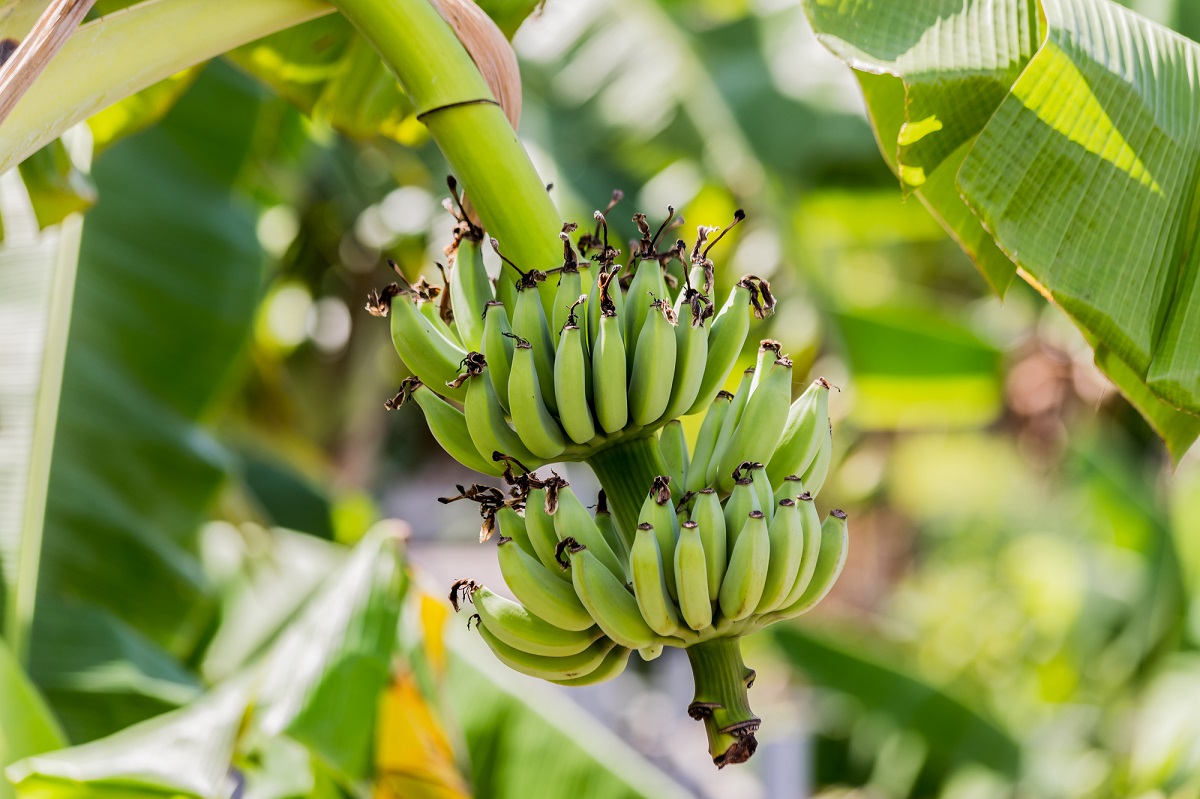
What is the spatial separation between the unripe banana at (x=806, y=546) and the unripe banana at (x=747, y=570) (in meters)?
0.04

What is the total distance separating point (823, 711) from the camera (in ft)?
12.2

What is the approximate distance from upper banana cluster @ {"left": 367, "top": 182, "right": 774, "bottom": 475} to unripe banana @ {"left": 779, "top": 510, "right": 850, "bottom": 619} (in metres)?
0.16

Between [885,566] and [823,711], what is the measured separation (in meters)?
3.18

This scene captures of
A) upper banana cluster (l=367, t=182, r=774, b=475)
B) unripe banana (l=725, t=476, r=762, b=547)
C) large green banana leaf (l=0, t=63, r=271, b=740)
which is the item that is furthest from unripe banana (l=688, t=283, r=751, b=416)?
large green banana leaf (l=0, t=63, r=271, b=740)

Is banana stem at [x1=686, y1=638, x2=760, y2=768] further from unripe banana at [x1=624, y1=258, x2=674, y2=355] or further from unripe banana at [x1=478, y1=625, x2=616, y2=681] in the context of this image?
unripe banana at [x1=624, y1=258, x2=674, y2=355]

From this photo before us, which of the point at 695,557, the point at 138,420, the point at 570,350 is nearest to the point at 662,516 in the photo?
the point at 695,557

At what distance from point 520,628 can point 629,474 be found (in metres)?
0.16

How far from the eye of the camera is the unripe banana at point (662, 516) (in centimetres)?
80

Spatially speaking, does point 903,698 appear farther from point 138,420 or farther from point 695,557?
point 695,557

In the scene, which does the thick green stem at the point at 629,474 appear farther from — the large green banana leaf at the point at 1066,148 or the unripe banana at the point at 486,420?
the large green banana leaf at the point at 1066,148

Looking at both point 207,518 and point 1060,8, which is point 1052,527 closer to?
point 207,518

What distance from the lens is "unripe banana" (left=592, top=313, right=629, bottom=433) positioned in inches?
32.6

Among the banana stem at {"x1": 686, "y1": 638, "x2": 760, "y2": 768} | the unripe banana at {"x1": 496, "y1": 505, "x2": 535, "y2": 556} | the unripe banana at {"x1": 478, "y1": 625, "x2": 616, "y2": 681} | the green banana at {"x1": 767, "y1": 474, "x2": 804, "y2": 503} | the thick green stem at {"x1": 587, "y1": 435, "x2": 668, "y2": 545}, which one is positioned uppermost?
the thick green stem at {"x1": 587, "y1": 435, "x2": 668, "y2": 545}

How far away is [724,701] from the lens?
2.68 feet
